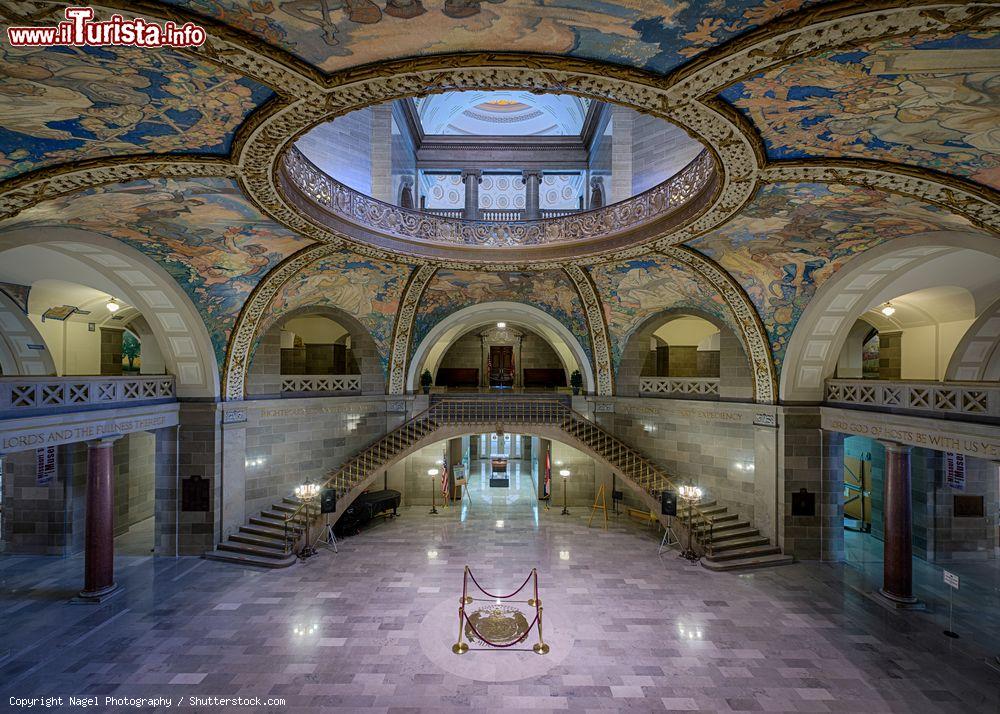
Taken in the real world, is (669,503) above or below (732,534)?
above

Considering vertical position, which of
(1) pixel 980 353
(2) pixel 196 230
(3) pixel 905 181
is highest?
(2) pixel 196 230

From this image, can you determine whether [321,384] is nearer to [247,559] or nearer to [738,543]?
[247,559]

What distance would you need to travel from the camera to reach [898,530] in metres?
10.6

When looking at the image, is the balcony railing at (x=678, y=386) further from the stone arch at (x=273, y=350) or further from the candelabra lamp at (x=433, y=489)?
the stone arch at (x=273, y=350)

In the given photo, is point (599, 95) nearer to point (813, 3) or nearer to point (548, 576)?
point (813, 3)

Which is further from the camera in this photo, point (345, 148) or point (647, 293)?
point (647, 293)

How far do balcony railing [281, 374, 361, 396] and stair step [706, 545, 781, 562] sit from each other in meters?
12.8

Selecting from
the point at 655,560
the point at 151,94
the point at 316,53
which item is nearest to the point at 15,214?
the point at 151,94

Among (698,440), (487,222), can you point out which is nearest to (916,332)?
(698,440)

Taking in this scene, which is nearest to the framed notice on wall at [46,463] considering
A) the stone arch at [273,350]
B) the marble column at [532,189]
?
the stone arch at [273,350]

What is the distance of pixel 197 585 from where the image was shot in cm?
1124

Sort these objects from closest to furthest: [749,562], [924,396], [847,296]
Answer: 1. [924,396]
2. [847,296]
3. [749,562]

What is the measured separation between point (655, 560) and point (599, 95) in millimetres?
11979

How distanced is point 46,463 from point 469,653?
1301 centimetres
